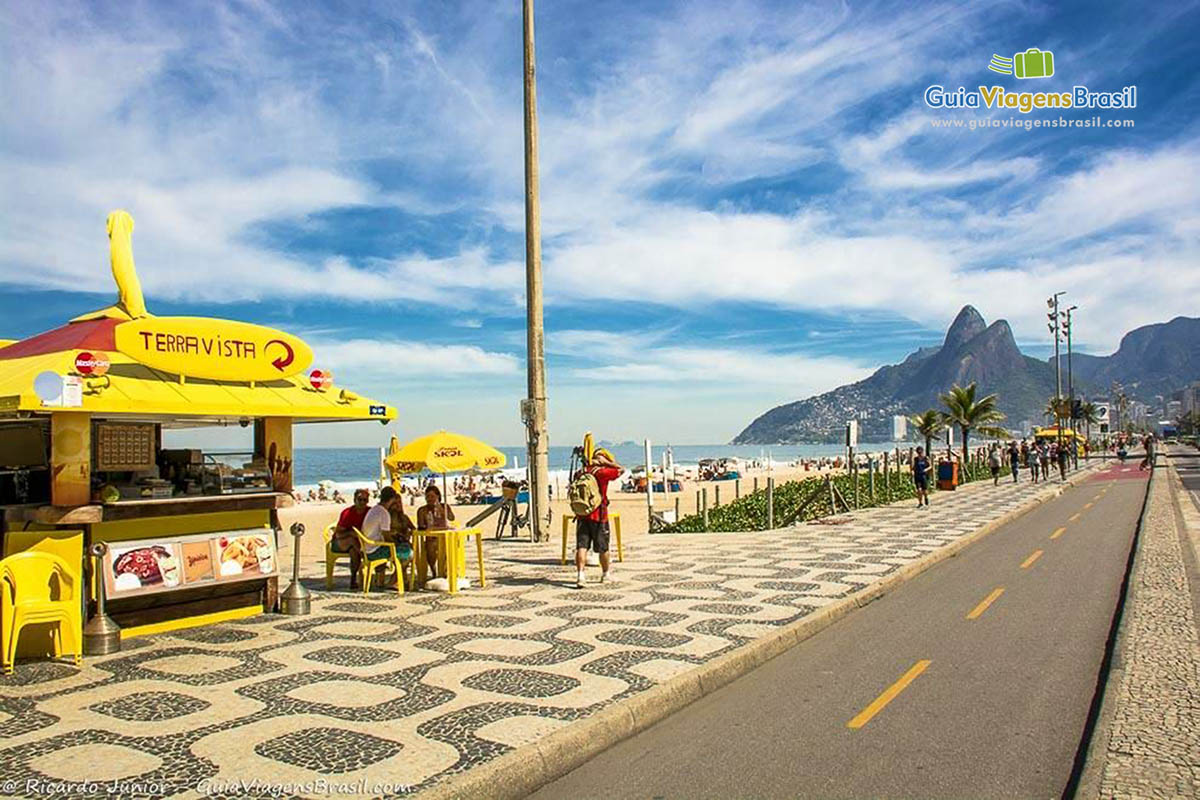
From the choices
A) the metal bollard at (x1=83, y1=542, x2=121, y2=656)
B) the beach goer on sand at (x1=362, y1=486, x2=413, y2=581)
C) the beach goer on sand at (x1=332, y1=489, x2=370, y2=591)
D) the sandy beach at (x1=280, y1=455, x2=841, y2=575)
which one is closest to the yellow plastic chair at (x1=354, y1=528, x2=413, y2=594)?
the beach goer on sand at (x1=362, y1=486, x2=413, y2=581)

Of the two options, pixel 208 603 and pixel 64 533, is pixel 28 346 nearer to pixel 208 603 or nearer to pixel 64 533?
pixel 64 533

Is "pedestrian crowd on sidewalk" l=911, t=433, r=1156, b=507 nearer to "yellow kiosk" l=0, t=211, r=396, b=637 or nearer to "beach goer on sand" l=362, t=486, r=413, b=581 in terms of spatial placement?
"beach goer on sand" l=362, t=486, r=413, b=581

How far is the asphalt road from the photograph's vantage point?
16.4ft

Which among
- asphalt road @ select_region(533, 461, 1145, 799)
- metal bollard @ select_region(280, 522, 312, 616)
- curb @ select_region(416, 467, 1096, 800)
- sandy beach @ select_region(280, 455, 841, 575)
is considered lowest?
sandy beach @ select_region(280, 455, 841, 575)

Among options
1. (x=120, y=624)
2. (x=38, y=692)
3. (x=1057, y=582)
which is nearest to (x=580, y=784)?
(x=38, y=692)

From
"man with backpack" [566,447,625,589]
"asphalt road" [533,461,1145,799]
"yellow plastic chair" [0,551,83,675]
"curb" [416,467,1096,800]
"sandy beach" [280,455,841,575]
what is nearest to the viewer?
"curb" [416,467,1096,800]

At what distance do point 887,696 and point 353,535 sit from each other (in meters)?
7.44

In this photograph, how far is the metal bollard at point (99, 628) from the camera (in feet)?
25.7

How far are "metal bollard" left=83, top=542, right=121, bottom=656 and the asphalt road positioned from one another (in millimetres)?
4787

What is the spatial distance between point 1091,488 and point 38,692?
36.0 metres

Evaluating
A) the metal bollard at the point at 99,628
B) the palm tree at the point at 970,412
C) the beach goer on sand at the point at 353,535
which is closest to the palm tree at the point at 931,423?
the palm tree at the point at 970,412

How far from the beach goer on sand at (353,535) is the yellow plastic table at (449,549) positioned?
0.74 meters

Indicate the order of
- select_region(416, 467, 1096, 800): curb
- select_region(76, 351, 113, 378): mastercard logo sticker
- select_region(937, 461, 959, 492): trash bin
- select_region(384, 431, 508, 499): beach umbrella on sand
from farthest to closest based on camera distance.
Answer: select_region(937, 461, 959, 492): trash bin
select_region(384, 431, 508, 499): beach umbrella on sand
select_region(76, 351, 113, 378): mastercard logo sticker
select_region(416, 467, 1096, 800): curb

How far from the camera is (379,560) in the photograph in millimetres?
11289
